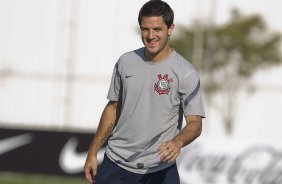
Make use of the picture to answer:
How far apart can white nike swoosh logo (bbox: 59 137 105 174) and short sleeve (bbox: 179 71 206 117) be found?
998 cm

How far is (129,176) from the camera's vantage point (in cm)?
714

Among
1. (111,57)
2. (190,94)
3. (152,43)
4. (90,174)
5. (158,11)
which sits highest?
(158,11)

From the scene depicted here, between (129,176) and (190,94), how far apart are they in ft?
2.56

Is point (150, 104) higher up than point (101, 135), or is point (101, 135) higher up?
point (150, 104)

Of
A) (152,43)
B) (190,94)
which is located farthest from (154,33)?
(190,94)

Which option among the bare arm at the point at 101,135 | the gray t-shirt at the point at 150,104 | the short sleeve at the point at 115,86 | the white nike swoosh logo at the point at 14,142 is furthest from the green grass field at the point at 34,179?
the gray t-shirt at the point at 150,104

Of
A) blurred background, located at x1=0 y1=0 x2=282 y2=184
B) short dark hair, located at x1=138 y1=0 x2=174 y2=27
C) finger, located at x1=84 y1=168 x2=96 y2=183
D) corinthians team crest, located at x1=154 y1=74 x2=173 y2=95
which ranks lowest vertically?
blurred background, located at x1=0 y1=0 x2=282 y2=184

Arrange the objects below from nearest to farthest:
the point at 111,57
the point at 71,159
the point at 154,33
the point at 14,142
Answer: the point at 154,33
the point at 71,159
the point at 14,142
the point at 111,57

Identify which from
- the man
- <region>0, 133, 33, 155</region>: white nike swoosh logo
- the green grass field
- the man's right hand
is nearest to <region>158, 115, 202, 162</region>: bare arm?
the man

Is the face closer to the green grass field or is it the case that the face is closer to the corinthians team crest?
the corinthians team crest

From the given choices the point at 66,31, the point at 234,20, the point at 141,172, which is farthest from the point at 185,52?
the point at 141,172

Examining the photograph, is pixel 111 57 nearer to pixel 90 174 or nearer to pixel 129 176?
pixel 90 174

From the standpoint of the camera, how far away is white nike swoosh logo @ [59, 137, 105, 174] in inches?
661

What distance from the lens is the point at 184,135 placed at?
6.67 meters
